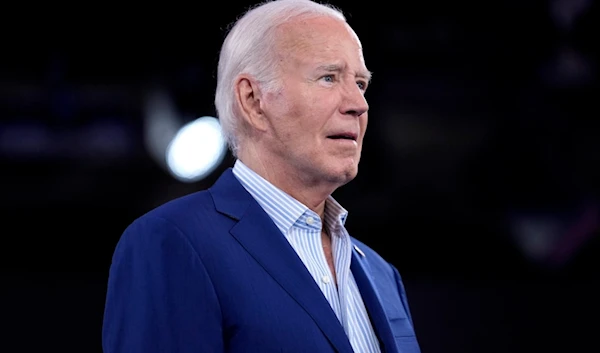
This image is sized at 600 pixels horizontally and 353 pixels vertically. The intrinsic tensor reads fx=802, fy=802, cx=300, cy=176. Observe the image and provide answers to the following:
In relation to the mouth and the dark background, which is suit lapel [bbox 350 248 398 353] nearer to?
the mouth

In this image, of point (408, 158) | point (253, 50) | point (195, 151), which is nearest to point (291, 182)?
point (253, 50)

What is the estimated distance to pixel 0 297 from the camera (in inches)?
112

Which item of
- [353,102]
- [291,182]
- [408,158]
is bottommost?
[408,158]

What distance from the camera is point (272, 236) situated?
1407 millimetres

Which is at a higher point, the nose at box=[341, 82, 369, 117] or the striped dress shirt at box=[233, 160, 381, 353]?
the nose at box=[341, 82, 369, 117]

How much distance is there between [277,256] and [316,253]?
124 mm

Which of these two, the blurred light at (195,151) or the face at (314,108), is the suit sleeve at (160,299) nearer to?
the face at (314,108)

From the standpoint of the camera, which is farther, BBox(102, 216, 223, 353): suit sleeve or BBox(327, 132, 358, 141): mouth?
BBox(327, 132, 358, 141): mouth

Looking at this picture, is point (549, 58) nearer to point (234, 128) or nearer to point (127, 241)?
point (234, 128)

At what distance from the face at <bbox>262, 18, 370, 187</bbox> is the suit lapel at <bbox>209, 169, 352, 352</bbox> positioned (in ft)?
0.41

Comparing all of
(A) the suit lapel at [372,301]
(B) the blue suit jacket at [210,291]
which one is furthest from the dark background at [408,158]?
(B) the blue suit jacket at [210,291]

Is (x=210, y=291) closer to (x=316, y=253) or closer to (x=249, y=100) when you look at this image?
(x=316, y=253)

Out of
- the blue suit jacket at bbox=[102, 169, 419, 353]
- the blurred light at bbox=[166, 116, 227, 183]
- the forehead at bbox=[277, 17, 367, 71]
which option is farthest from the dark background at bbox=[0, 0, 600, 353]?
the blue suit jacket at bbox=[102, 169, 419, 353]

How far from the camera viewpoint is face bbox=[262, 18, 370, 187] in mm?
1489
